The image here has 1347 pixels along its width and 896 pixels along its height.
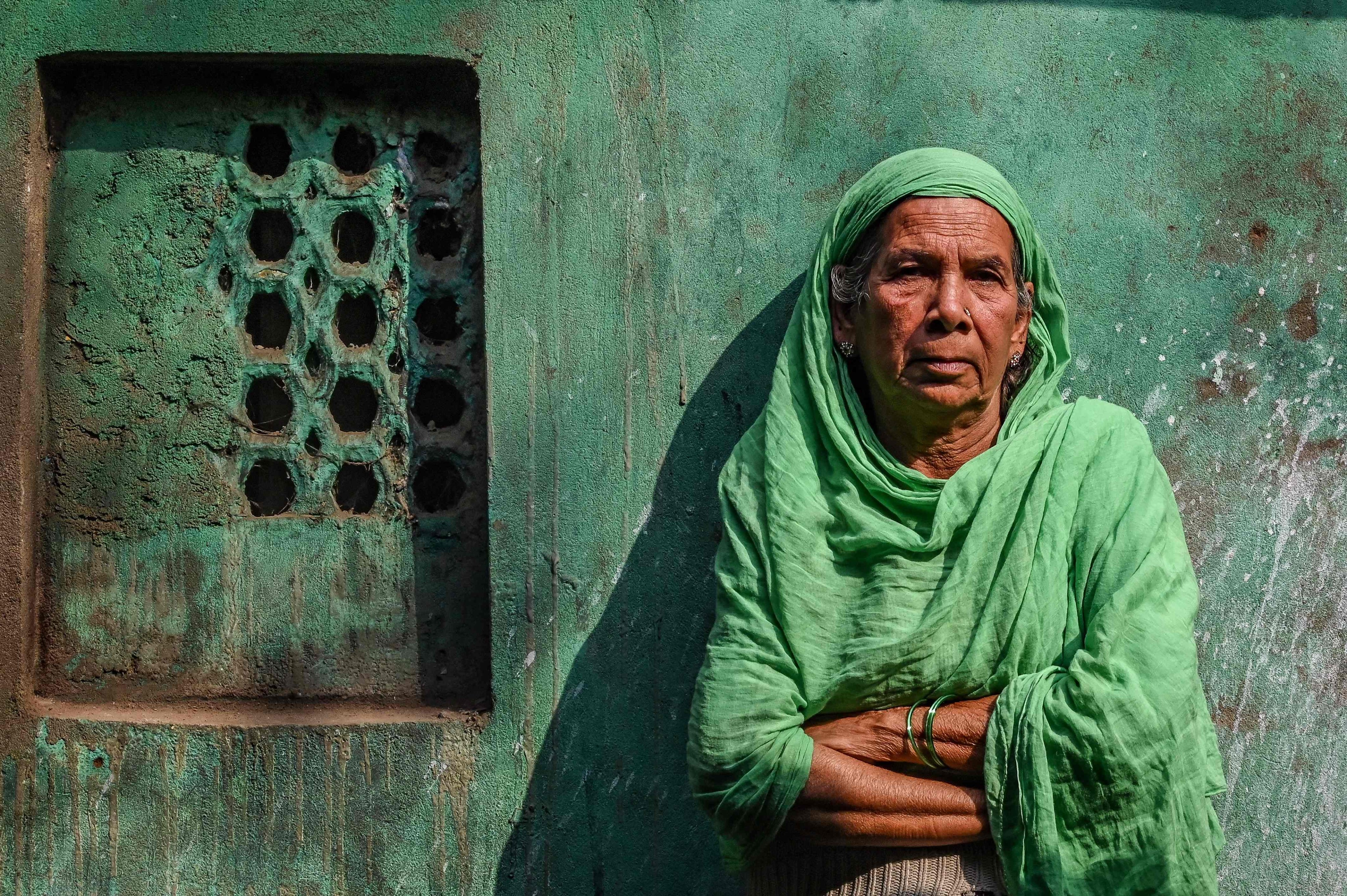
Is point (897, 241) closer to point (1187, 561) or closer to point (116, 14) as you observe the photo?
point (1187, 561)

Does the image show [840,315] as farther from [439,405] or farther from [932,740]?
[439,405]

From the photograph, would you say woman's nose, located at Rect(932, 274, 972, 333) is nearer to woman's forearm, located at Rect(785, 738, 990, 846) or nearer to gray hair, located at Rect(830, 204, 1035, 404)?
gray hair, located at Rect(830, 204, 1035, 404)

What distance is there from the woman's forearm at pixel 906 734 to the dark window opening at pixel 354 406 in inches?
53.6

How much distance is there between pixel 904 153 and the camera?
276 cm

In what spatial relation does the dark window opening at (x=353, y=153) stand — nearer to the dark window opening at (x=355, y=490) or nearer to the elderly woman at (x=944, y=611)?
the dark window opening at (x=355, y=490)

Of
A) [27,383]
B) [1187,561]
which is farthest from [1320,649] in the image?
[27,383]

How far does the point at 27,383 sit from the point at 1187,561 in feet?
8.53

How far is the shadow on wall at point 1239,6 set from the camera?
3.09m

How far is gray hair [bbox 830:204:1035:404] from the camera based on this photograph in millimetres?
2658

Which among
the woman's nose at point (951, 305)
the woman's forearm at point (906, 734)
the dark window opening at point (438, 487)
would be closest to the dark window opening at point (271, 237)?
the dark window opening at point (438, 487)

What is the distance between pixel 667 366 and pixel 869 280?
0.60 meters

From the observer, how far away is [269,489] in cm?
320

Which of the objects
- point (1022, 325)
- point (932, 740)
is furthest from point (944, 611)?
point (1022, 325)

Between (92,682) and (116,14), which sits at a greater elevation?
(116,14)
